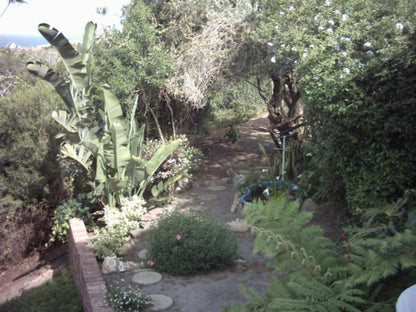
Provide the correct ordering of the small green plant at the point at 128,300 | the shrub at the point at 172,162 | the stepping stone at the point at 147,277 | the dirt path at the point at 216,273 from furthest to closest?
the shrub at the point at 172,162 < the stepping stone at the point at 147,277 < the dirt path at the point at 216,273 < the small green plant at the point at 128,300

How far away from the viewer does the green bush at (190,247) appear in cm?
505

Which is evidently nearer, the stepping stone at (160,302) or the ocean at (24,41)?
the stepping stone at (160,302)

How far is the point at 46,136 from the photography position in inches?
328

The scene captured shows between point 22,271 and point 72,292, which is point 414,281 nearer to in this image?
point 72,292

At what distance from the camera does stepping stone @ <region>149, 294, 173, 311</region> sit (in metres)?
4.34

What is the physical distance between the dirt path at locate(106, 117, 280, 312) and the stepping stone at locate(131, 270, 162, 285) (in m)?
0.07

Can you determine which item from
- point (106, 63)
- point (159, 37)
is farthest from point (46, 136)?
point (159, 37)

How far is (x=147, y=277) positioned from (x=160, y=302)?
673 millimetres

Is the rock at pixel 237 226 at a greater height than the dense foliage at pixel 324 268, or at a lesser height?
lesser

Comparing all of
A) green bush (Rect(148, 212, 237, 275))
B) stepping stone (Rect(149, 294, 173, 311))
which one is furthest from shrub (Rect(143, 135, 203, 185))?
stepping stone (Rect(149, 294, 173, 311))

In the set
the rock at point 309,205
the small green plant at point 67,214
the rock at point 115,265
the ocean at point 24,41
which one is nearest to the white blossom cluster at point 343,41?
the rock at point 309,205

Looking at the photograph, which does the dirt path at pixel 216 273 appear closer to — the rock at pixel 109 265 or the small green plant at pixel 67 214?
the rock at pixel 109 265

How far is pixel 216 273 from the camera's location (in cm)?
511

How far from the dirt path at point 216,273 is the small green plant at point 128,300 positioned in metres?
0.30
